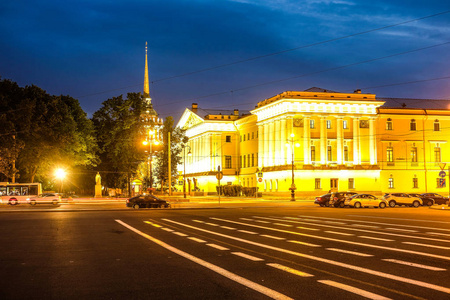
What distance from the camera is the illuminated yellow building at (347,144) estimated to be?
254 feet

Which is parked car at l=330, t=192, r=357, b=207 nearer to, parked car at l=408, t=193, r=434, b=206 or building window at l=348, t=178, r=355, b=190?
parked car at l=408, t=193, r=434, b=206

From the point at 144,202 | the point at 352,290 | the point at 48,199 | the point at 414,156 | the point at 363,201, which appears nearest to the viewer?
the point at 352,290

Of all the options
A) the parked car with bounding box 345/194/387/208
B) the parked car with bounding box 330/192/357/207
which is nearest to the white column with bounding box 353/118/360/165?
the parked car with bounding box 330/192/357/207

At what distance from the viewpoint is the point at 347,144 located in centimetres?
8050

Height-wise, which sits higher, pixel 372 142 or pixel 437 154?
pixel 372 142

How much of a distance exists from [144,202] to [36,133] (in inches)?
847

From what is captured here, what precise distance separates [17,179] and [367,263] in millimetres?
65610

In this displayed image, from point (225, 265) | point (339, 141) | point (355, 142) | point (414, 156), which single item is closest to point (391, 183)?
point (414, 156)

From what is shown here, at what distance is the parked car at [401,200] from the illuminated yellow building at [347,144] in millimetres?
23291

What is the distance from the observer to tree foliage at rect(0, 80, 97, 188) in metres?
57.0

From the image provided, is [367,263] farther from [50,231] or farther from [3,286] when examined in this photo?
[50,231]

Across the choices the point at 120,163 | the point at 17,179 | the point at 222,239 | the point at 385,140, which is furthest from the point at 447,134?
the point at 222,239

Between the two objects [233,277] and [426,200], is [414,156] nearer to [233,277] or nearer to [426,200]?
[426,200]

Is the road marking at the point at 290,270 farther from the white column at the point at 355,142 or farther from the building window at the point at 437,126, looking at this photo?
the building window at the point at 437,126
